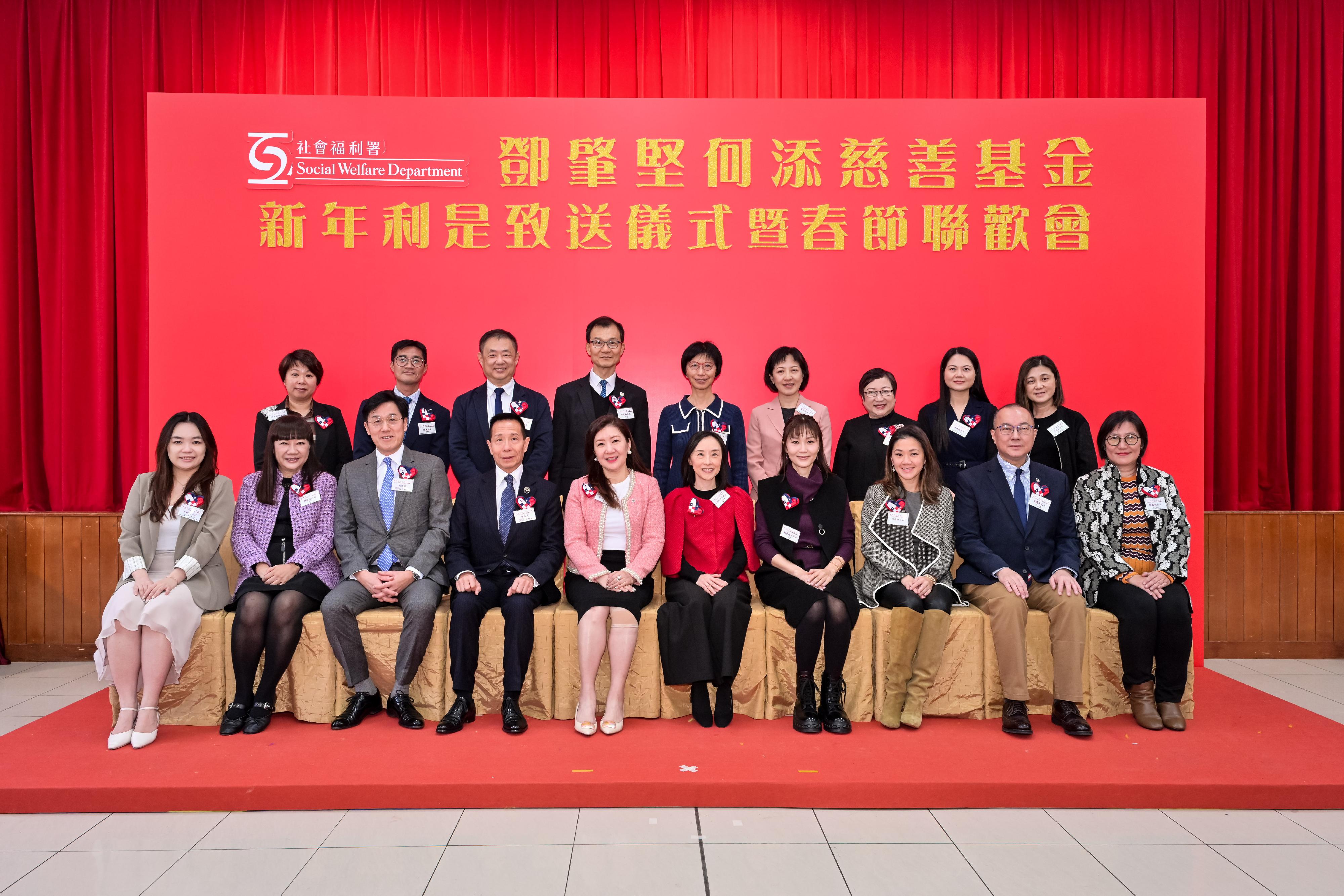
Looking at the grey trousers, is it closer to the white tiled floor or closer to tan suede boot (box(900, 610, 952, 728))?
the white tiled floor

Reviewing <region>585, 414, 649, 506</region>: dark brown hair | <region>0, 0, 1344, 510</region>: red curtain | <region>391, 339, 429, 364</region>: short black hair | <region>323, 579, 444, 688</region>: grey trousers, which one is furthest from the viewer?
<region>0, 0, 1344, 510</region>: red curtain

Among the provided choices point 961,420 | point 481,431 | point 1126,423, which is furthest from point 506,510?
point 1126,423

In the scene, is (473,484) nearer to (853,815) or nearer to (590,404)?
(590,404)

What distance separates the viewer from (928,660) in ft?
8.95

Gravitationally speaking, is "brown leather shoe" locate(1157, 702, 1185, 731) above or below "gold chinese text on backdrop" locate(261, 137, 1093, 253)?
below

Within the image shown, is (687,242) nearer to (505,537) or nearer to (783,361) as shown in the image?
(783,361)

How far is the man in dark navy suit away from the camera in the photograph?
342cm

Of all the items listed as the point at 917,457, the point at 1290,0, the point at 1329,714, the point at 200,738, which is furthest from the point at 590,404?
the point at 1290,0

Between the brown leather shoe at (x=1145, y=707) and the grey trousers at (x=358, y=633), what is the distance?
264 cm

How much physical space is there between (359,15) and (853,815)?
4959 millimetres

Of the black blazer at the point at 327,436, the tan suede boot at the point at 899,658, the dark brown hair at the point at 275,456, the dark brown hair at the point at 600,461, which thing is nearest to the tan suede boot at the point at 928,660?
the tan suede boot at the point at 899,658

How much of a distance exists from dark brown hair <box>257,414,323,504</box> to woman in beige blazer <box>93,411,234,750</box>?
15 cm

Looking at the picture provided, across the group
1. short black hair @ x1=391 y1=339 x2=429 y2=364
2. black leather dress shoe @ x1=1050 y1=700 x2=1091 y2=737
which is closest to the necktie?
short black hair @ x1=391 y1=339 x2=429 y2=364

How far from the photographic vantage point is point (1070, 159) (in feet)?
13.2
